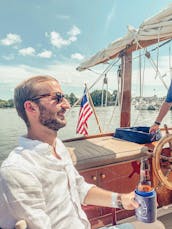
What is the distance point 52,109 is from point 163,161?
1458mm

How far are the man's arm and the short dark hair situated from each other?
1.74ft

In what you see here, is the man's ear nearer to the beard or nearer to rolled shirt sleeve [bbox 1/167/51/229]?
the beard

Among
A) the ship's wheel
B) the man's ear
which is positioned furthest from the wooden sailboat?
the man's ear

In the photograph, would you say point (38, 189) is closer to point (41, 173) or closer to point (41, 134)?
point (41, 173)

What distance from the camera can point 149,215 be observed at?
3.68 ft

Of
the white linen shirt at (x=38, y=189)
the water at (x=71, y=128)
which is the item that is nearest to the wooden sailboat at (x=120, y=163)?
the white linen shirt at (x=38, y=189)

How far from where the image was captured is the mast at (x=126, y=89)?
3.47 metres

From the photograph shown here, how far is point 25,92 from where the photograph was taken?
3.38 feet

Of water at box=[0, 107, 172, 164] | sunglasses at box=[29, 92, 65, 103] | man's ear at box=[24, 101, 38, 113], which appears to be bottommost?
water at box=[0, 107, 172, 164]

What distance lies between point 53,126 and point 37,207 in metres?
0.36

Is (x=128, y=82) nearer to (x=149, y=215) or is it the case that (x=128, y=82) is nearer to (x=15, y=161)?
(x=149, y=215)

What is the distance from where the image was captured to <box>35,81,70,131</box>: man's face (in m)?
1.04

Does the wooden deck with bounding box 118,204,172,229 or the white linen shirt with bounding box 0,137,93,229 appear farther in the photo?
the wooden deck with bounding box 118,204,172,229

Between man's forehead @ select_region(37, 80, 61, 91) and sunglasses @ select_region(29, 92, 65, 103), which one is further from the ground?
man's forehead @ select_region(37, 80, 61, 91)
